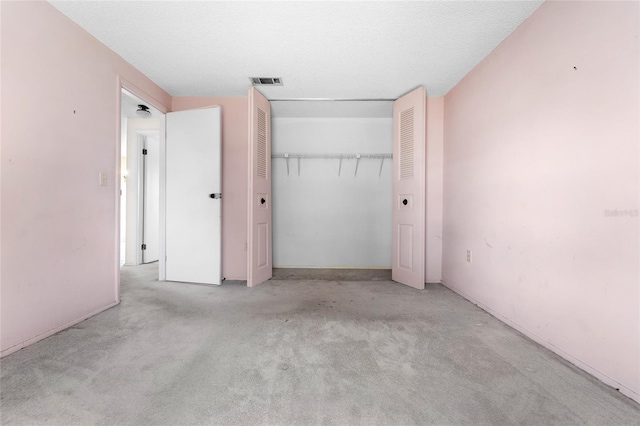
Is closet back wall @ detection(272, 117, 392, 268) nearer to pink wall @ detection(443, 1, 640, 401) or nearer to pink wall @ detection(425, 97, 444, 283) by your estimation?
pink wall @ detection(425, 97, 444, 283)

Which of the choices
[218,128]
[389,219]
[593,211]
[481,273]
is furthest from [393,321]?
[218,128]

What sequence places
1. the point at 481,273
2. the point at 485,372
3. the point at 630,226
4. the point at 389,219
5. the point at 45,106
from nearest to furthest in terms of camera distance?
the point at 630,226 < the point at 485,372 < the point at 45,106 < the point at 481,273 < the point at 389,219

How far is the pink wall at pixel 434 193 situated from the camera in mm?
2961

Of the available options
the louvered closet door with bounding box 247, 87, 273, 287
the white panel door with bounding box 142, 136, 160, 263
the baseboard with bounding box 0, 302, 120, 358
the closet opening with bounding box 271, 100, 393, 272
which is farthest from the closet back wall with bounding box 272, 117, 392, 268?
the baseboard with bounding box 0, 302, 120, 358

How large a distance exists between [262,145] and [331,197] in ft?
4.48

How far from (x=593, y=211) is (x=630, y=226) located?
0.17m

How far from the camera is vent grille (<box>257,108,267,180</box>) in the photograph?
2.92m

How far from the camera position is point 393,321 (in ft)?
6.31

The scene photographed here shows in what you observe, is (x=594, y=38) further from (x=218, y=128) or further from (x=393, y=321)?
(x=218, y=128)

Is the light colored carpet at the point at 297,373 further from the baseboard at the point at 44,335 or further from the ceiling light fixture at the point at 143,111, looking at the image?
the ceiling light fixture at the point at 143,111

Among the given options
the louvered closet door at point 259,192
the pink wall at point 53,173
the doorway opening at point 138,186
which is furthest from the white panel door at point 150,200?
the louvered closet door at point 259,192

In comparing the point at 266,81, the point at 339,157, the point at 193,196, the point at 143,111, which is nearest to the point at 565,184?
the point at 339,157

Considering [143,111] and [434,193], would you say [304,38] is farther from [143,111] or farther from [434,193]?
[143,111]

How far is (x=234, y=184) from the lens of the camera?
304cm
